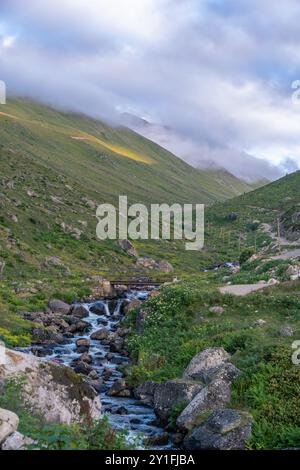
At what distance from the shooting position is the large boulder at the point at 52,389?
19297mm

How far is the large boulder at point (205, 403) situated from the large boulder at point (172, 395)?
119 cm

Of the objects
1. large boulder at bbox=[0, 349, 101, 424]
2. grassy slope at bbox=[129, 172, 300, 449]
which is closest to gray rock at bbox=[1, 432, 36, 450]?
large boulder at bbox=[0, 349, 101, 424]

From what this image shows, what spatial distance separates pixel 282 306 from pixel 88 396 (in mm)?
18933

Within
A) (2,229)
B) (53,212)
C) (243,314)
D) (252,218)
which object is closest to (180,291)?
(243,314)

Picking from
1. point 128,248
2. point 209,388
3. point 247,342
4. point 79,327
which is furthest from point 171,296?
point 128,248

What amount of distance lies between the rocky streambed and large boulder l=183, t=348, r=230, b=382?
9.10 ft

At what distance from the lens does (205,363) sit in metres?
26.7

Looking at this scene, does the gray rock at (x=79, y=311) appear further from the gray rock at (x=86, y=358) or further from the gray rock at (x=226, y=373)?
the gray rock at (x=226, y=373)

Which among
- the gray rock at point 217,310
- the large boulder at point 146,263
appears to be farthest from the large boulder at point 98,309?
the large boulder at point 146,263

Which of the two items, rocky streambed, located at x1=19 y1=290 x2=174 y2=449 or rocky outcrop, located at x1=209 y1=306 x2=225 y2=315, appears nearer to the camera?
rocky streambed, located at x1=19 y1=290 x2=174 y2=449

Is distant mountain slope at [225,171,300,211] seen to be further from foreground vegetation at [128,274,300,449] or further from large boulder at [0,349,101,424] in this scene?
large boulder at [0,349,101,424]

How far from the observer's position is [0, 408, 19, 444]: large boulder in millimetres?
13836

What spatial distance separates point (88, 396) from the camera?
21.2 m

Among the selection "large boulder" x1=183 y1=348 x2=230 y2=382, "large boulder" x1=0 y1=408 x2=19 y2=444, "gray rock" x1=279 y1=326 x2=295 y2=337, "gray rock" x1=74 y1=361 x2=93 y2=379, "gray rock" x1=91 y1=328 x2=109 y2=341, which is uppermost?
"large boulder" x1=0 y1=408 x2=19 y2=444
